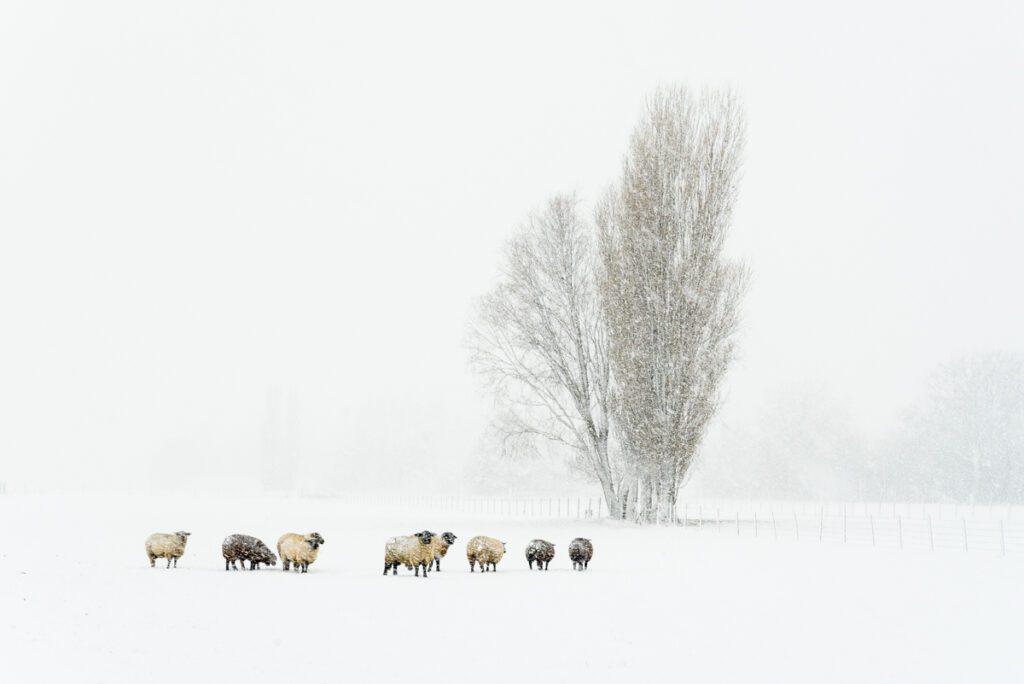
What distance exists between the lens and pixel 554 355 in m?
34.0

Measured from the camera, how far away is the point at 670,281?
3188cm

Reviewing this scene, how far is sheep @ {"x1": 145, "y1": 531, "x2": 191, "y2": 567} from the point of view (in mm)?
17828

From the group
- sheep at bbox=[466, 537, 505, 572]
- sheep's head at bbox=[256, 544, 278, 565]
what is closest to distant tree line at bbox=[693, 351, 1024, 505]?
sheep at bbox=[466, 537, 505, 572]

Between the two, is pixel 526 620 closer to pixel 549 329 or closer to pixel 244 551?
pixel 244 551

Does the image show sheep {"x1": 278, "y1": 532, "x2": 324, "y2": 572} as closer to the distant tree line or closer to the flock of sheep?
the flock of sheep

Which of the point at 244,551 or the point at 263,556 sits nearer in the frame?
the point at 244,551

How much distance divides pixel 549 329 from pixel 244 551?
1839 cm

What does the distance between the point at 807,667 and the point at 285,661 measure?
722 centimetres

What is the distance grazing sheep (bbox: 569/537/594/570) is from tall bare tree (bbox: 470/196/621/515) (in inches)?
537

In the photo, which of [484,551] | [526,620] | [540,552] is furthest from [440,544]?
[526,620]

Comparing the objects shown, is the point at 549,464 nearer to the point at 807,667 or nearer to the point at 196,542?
the point at 196,542

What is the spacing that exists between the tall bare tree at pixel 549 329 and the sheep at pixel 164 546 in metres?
16.8

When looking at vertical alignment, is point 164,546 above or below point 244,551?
above

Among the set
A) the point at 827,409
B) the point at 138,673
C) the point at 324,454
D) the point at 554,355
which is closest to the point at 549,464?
the point at 827,409
